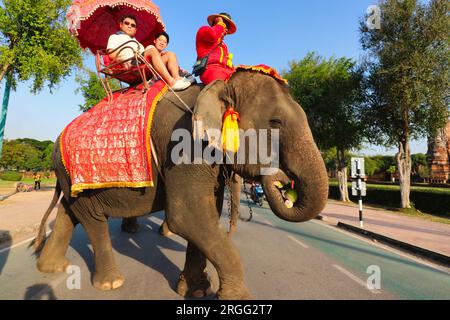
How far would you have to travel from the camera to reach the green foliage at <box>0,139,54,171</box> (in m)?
67.7

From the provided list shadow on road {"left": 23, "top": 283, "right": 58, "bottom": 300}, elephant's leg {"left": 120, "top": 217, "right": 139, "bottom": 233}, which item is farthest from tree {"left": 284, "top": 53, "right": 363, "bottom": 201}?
shadow on road {"left": 23, "top": 283, "right": 58, "bottom": 300}

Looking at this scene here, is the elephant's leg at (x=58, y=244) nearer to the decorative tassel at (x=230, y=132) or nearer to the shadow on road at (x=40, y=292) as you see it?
the shadow on road at (x=40, y=292)

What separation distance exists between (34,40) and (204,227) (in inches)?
A: 685

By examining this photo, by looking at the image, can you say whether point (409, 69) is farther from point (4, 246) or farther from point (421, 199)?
point (4, 246)

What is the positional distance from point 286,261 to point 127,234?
4.16 metres

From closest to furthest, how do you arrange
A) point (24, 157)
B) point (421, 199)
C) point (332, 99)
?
point (421, 199), point (332, 99), point (24, 157)

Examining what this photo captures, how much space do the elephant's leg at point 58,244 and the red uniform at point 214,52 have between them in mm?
2910

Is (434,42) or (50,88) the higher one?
(434,42)

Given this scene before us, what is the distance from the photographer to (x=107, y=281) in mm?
3945

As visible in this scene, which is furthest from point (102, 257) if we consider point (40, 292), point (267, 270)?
point (267, 270)

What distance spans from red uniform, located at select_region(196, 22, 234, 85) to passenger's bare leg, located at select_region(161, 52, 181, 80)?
35 centimetres

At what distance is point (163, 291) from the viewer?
3840mm
